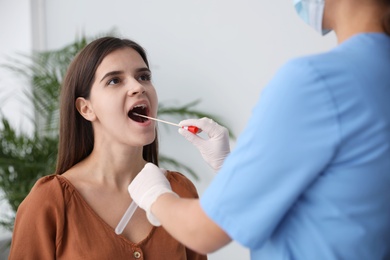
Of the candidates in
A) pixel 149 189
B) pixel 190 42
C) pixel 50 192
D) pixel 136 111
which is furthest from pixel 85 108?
pixel 190 42

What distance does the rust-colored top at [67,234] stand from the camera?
1670 mm

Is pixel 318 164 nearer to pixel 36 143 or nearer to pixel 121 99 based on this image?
pixel 121 99

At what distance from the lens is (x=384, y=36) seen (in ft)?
3.59

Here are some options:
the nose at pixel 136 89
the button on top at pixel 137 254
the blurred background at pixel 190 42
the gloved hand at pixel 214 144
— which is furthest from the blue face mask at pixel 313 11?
the blurred background at pixel 190 42

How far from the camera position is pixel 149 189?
1.25 meters

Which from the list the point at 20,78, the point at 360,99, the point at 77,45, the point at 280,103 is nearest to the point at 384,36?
the point at 360,99

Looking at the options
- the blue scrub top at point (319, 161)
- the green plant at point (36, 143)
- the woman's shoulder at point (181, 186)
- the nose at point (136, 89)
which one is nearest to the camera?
the blue scrub top at point (319, 161)

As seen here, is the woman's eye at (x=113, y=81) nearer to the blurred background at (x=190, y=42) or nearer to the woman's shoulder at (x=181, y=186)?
the woman's shoulder at (x=181, y=186)

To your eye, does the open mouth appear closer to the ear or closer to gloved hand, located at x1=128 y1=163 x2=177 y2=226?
the ear

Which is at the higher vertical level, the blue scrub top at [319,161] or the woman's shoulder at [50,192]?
the blue scrub top at [319,161]

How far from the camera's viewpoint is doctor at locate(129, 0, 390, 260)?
39.4 inches

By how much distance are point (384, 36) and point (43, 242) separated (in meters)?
1.05

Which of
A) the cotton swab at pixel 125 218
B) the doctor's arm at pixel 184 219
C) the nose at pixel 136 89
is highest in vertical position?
the doctor's arm at pixel 184 219

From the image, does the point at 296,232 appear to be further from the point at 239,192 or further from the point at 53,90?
the point at 53,90
